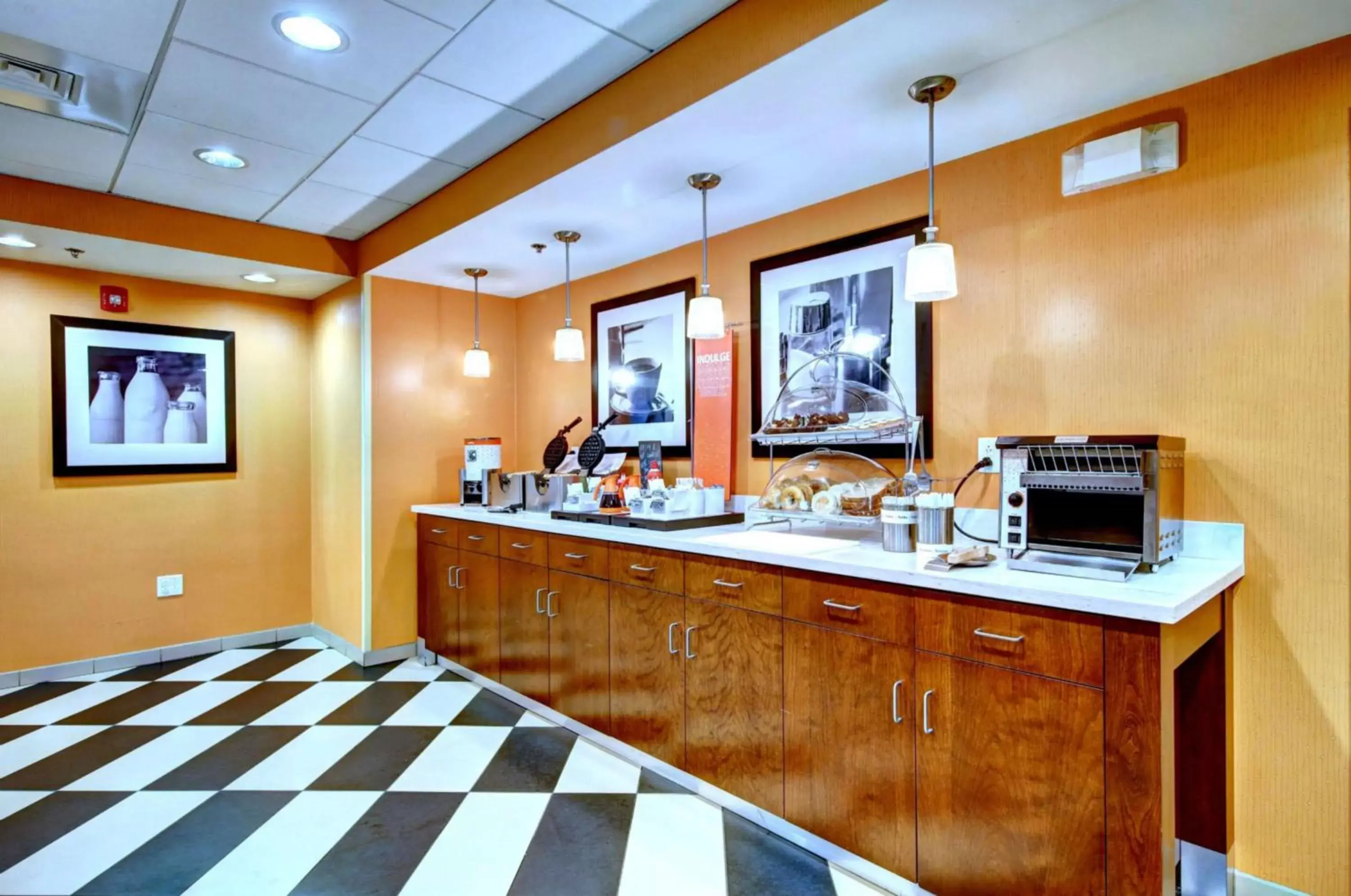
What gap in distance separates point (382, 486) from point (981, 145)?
11.1 feet

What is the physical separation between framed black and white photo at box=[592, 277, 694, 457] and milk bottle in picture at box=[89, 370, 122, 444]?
273cm

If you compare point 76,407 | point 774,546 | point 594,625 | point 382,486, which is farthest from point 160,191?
point 774,546

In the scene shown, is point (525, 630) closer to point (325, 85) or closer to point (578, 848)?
point (578, 848)

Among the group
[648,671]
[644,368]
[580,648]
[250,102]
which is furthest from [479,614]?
[250,102]

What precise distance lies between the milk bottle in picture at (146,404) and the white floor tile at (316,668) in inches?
61.9

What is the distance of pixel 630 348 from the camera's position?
3535 mm

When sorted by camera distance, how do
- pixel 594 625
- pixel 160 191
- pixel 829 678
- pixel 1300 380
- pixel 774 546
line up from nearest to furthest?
pixel 1300 380 → pixel 829 678 → pixel 774 546 → pixel 594 625 → pixel 160 191

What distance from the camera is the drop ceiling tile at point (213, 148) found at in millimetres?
2555

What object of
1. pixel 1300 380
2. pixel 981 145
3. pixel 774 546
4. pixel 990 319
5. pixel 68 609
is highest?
pixel 981 145

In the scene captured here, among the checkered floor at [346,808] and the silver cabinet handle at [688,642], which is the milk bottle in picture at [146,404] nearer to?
the checkered floor at [346,808]

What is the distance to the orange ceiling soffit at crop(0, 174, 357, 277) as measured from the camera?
2.99 m

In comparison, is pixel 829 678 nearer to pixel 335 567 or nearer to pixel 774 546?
pixel 774 546

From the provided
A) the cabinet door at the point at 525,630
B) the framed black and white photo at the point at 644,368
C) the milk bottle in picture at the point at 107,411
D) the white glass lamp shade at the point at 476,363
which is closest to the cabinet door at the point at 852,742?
the cabinet door at the point at 525,630

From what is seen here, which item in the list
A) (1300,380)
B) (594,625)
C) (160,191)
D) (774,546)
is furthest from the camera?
(160,191)
